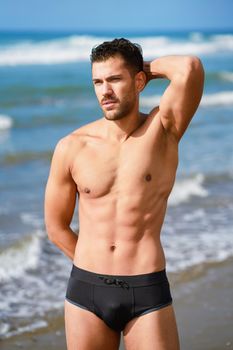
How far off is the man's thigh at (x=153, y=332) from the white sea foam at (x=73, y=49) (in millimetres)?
32373

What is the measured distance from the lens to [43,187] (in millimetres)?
10734

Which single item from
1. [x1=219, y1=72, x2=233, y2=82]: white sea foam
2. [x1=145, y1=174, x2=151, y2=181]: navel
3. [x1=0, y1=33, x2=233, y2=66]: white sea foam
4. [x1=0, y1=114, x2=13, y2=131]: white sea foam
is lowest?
[x1=0, y1=33, x2=233, y2=66]: white sea foam

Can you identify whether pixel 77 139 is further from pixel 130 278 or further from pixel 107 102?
pixel 130 278

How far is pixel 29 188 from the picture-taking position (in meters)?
10.7

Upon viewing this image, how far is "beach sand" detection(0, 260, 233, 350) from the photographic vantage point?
5547 mm

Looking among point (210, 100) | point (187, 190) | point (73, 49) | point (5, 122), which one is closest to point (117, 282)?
point (187, 190)

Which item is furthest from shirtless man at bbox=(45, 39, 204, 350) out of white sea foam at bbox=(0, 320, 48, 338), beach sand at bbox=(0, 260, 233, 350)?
white sea foam at bbox=(0, 320, 48, 338)

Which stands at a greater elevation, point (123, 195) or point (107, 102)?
point (107, 102)

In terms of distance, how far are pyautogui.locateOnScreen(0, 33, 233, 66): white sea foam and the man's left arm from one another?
32.1 metres

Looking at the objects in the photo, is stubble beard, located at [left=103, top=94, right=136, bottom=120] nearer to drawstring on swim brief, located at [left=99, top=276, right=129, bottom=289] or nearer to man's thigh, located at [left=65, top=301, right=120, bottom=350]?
drawstring on swim brief, located at [left=99, top=276, right=129, bottom=289]

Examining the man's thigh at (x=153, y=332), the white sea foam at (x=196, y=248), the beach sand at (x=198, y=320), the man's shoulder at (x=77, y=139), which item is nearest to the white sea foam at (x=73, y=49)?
the white sea foam at (x=196, y=248)

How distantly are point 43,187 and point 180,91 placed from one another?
286 inches

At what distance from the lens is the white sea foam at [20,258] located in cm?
724

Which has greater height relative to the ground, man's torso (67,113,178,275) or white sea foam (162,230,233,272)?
man's torso (67,113,178,275)
